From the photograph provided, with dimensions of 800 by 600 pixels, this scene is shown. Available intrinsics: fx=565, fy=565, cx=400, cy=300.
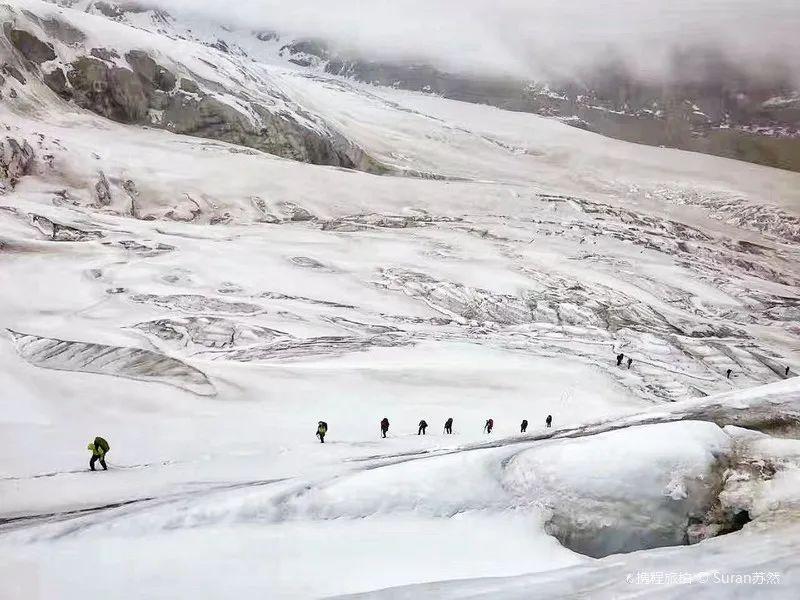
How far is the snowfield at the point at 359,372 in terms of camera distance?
609 centimetres

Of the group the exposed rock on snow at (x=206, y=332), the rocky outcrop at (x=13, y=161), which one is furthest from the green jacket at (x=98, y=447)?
the rocky outcrop at (x=13, y=161)

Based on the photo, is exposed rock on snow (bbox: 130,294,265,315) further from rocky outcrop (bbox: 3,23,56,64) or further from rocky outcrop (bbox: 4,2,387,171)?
rocky outcrop (bbox: 3,23,56,64)

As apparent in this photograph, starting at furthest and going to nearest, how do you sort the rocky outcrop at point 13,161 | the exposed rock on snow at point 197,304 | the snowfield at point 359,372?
the rocky outcrop at point 13,161
the exposed rock on snow at point 197,304
the snowfield at point 359,372

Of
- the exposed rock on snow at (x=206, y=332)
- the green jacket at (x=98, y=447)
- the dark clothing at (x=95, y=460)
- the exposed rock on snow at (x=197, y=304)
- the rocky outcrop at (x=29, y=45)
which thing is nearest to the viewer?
the green jacket at (x=98, y=447)

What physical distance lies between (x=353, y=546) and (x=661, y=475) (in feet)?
11.7

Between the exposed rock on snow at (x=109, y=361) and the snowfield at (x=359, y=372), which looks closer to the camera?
the snowfield at (x=359, y=372)

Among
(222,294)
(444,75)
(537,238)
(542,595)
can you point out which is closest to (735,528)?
(542,595)

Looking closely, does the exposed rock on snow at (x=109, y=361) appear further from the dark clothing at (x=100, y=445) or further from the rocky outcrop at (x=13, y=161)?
the rocky outcrop at (x=13, y=161)

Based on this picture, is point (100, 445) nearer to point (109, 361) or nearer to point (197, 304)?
point (109, 361)

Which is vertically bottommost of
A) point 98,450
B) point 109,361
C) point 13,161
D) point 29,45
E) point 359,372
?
point 359,372

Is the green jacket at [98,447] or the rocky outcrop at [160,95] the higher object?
the rocky outcrop at [160,95]

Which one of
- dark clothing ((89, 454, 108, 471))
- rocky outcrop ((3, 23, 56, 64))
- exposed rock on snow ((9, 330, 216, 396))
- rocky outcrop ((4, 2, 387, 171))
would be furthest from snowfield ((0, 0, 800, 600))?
rocky outcrop ((3, 23, 56, 64))

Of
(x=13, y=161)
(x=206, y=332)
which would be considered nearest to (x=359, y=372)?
(x=206, y=332)

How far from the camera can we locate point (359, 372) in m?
17.1
